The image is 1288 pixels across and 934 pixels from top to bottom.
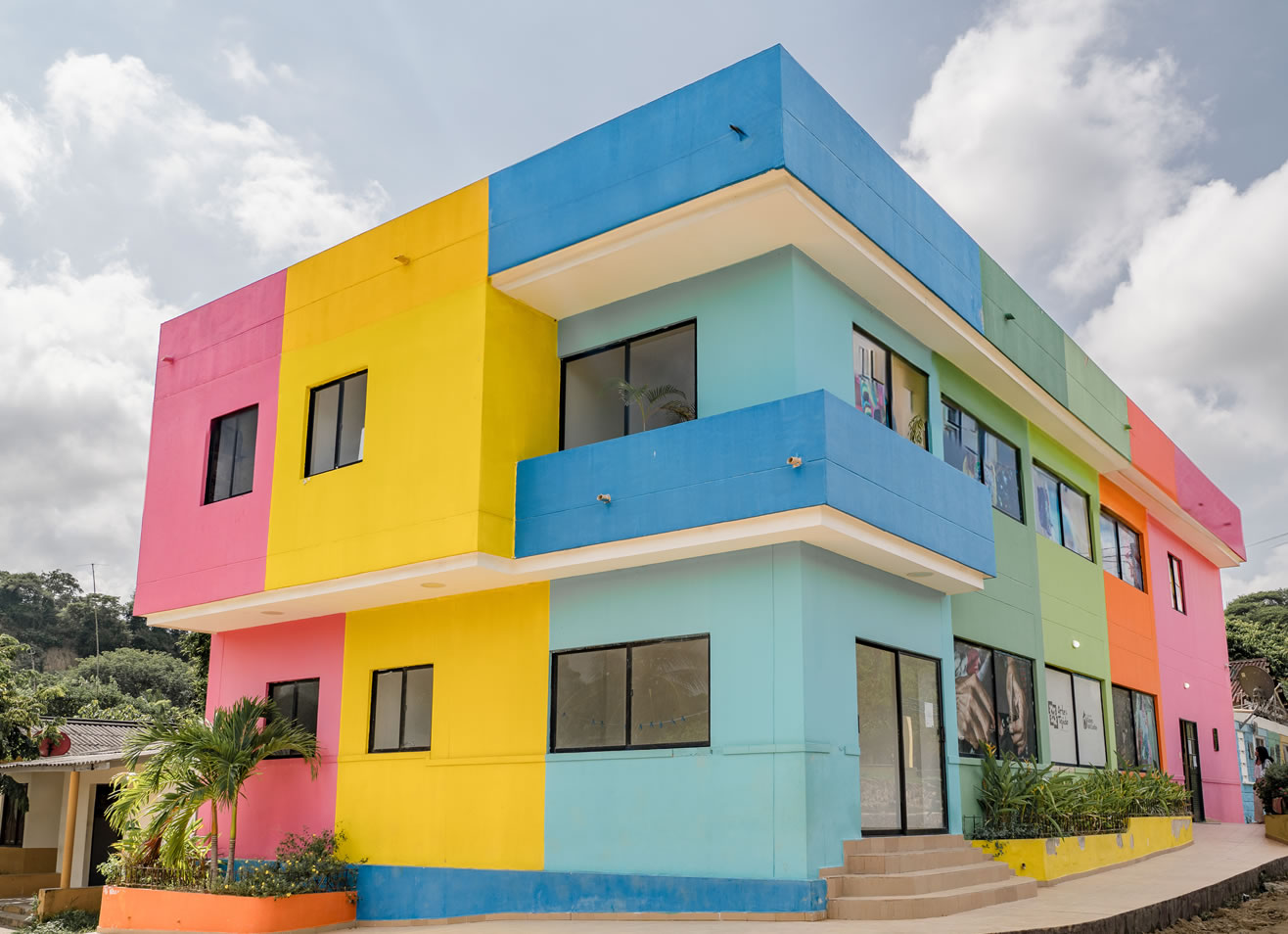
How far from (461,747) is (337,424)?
462 centimetres

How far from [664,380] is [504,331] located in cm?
202

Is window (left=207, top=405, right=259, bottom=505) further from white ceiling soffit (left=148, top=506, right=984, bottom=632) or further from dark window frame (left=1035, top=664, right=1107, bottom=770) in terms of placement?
dark window frame (left=1035, top=664, right=1107, bottom=770)

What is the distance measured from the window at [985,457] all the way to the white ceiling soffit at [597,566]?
2.46 metres

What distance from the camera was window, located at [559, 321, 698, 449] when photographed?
1363cm

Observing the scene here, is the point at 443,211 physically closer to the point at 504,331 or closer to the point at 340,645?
the point at 504,331

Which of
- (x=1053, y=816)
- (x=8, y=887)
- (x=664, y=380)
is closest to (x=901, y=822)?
(x=1053, y=816)

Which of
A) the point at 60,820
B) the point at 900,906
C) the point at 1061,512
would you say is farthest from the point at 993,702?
the point at 60,820

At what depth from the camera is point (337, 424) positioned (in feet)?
50.8

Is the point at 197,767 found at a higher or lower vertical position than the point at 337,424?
lower

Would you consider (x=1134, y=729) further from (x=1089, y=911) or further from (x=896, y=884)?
(x=896, y=884)

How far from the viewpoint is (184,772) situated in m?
15.0

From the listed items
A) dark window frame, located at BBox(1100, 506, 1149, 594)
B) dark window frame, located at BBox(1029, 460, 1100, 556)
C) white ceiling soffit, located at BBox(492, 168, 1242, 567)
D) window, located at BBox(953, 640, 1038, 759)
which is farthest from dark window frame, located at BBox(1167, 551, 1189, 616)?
white ceiling soffit, located at BBox(492, 168, 1242, 567)

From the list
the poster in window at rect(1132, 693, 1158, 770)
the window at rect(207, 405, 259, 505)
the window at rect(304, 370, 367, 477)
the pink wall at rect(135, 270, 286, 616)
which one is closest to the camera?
the window at rect(304, 370, 367, 477)

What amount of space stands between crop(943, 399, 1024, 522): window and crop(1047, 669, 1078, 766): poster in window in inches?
107
